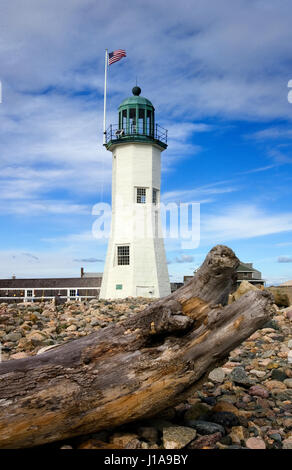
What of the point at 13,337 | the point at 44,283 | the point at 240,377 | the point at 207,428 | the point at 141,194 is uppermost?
the point at 141,194

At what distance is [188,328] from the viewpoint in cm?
474

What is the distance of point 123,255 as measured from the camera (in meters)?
23.5

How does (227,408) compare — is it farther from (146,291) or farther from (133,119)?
(133,119)

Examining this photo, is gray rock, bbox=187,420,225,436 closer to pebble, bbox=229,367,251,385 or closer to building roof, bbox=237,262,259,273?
pebble, bbox=229,367,251,385

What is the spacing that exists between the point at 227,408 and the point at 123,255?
60.0 ft

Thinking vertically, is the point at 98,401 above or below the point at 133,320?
below

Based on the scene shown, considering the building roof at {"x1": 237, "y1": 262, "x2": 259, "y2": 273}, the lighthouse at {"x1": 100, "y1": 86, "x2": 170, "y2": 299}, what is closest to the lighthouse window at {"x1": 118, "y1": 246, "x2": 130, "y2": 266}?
the lighthouse at {"x1": 100, "y1": 86, "x2": 170, "y2": 299}

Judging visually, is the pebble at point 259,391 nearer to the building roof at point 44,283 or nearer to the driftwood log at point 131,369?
the driftwood log at point 131,369

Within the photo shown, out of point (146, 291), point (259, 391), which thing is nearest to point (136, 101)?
point (146, 291)

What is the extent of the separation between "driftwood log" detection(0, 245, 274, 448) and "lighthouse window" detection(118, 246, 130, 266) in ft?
60.4

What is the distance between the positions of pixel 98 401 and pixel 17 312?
31.3 feet

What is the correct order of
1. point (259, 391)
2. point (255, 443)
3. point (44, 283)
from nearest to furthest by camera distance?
point (255, 443) → point (259, 391) → point (44, 283)
